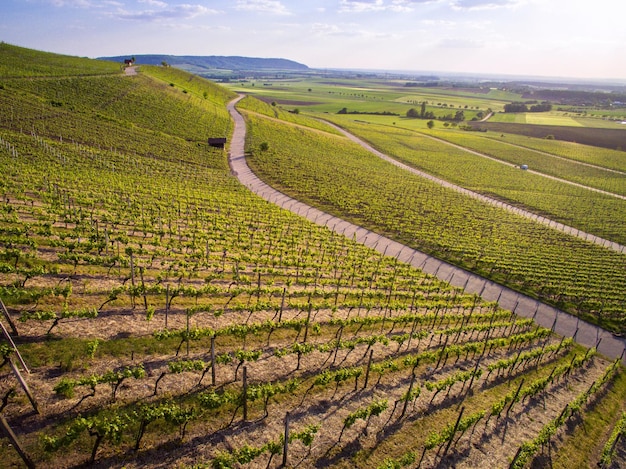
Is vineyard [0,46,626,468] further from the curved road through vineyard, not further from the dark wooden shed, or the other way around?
the dark wooden shed

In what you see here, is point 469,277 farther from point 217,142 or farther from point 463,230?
point 217,142

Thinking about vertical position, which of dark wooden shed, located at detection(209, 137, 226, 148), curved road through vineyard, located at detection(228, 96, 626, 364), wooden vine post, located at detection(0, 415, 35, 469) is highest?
dark wooden shed, located at detection(209, 137, 226, 148)

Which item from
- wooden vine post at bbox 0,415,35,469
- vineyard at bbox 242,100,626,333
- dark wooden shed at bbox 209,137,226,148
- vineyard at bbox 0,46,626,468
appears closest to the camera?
wooden vine post at bbox 0,415,35,469

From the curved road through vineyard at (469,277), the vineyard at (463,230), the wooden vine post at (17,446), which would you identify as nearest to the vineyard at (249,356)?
the wooden vine post at (17,446)

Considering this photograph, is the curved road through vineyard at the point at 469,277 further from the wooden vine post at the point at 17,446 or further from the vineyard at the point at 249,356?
the wooden vine post at the point at 17,446

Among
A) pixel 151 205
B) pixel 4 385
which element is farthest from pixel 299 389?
pixel 151 205

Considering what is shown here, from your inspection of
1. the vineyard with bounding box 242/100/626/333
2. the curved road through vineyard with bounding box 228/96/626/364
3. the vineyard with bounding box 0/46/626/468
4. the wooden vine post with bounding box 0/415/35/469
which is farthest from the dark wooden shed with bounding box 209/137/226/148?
the wooden vine post with bounding box 0/415/35/469

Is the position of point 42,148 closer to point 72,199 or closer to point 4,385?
point 72,199
